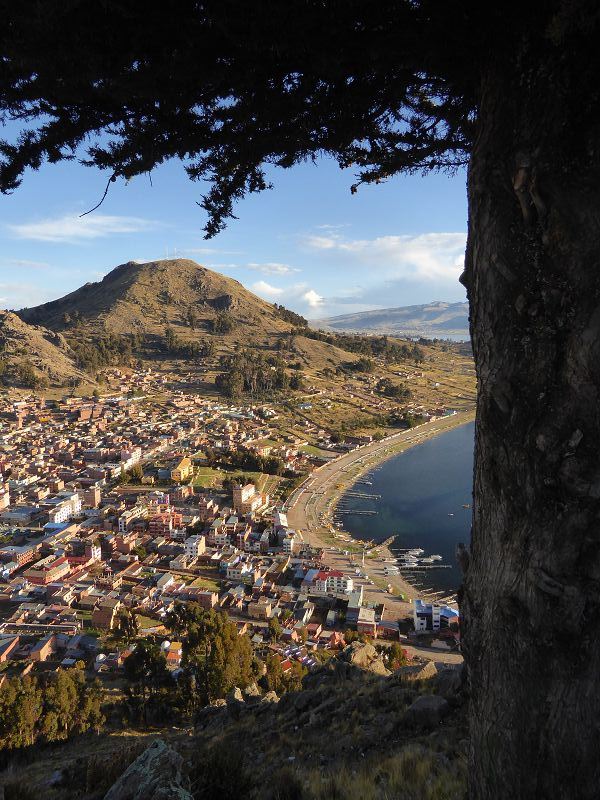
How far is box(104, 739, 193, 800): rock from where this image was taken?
1791 millimetres

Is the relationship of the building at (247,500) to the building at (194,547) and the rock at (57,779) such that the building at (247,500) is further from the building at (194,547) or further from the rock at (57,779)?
the rock at (57,779)

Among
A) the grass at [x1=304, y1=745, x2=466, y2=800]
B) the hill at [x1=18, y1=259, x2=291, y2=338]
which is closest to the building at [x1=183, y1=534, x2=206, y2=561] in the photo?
the grass at [x1=304, y1=745, x2=466, y2=800]

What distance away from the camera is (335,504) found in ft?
63.4

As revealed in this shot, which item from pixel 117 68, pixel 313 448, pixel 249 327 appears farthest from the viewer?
pixel 249 327

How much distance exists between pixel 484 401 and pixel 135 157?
4.07 ft

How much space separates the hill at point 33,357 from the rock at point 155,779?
Answer: 36664mm

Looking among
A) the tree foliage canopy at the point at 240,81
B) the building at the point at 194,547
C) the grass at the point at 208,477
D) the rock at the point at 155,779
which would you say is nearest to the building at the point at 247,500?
the grass at the point at 208,477

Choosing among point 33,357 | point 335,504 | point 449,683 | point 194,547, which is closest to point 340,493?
point 335,504

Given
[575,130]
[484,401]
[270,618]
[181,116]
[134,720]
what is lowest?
[270,618]

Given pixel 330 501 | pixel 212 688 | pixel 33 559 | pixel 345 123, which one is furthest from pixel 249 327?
pixel 345 123

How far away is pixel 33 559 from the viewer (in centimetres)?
1366

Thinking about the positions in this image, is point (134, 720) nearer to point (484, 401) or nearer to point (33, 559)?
point (484, 401)

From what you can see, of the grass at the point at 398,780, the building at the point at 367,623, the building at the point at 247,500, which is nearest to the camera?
the grass at the point at 398,780

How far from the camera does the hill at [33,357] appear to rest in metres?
34.6
